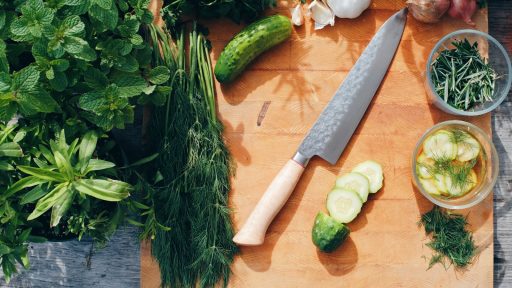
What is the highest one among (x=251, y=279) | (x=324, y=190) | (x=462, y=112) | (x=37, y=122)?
(x=37, y=122)

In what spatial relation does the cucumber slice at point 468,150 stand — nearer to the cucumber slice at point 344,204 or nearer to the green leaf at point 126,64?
the cucumber slice at point 344,204

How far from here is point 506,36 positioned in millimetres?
1653

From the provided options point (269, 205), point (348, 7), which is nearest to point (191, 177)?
point (269, 205)

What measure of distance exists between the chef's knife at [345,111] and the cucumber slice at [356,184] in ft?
0.24

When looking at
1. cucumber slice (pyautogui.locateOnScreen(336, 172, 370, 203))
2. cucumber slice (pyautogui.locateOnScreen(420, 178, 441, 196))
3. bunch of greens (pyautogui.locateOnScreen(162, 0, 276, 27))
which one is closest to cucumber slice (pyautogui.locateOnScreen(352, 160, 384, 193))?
cucumber slice (pyautogui.locateOnScreen(336, 172, 370, 203))

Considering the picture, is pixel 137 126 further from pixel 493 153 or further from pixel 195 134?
pixel 493 153

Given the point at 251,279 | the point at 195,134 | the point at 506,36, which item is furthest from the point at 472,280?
the point at 195,134

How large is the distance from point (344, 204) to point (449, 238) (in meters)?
0.33

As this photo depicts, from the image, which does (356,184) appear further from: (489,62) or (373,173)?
(489,62)

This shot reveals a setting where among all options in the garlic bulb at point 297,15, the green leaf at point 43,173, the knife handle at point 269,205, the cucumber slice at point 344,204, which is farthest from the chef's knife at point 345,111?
the green leaf at point 43,173

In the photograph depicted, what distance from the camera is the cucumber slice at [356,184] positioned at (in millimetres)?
1456

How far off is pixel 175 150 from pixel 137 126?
22 cm

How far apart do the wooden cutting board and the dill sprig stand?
1.0 inches

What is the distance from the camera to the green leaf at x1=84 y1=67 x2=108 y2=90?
1138 millimetres
